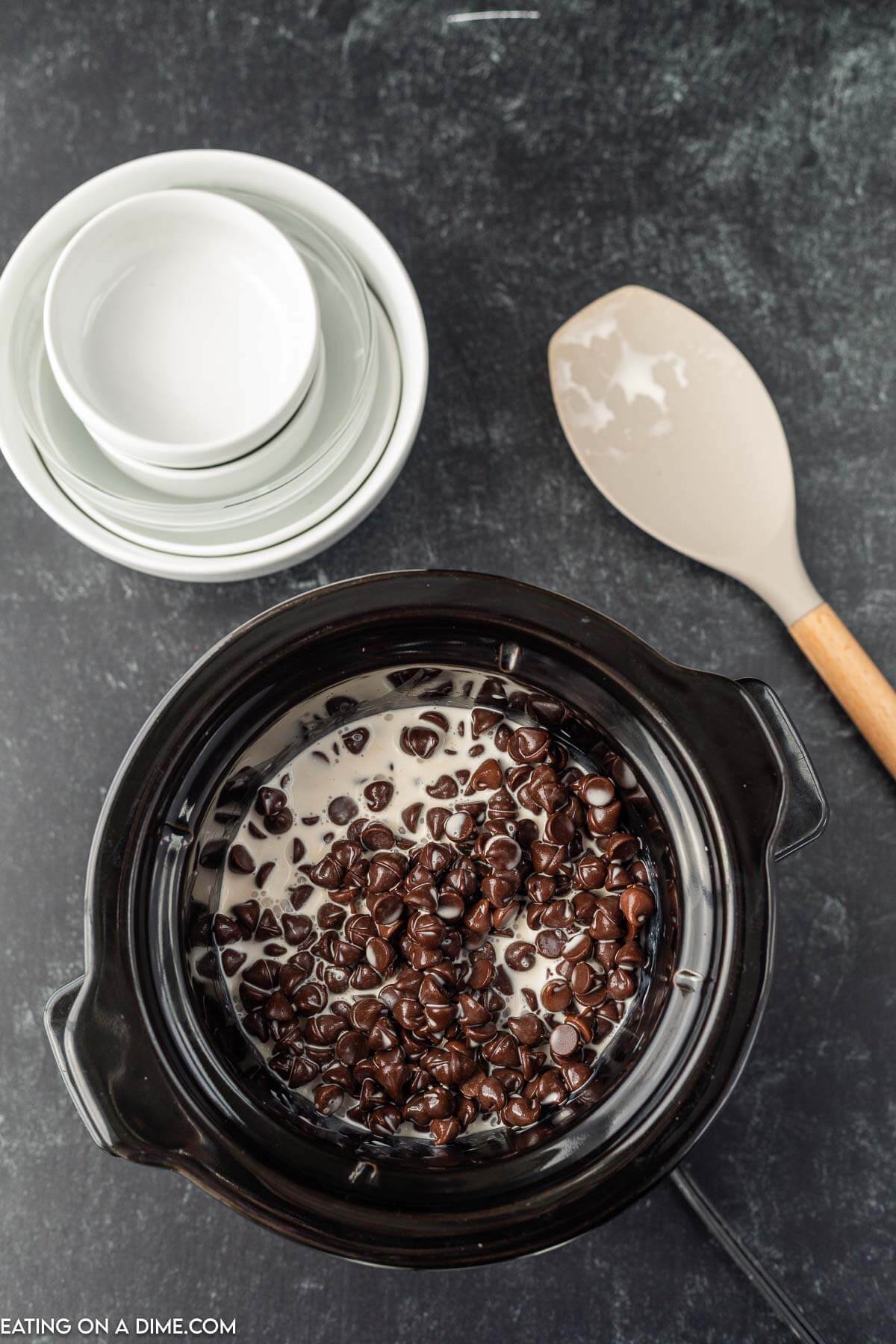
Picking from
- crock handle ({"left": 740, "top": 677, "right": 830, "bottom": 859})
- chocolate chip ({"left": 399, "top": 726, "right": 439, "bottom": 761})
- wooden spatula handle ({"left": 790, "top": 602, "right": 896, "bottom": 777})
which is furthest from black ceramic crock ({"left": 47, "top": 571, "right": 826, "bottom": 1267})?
wooden spatula handle ({"left": 790, "top": 602, "right": 896, "bottom": 777})

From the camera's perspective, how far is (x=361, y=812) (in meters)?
0.93

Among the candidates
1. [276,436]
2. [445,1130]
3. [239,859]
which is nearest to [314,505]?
[276,436]

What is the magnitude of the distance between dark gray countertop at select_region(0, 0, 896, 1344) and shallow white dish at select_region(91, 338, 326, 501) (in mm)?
138

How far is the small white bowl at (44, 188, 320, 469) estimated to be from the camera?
36.0 inches

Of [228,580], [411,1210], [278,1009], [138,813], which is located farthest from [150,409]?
[411,1210]

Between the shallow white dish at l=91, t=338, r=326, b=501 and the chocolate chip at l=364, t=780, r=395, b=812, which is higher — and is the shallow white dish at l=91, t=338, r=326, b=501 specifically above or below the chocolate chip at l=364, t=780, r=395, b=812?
above

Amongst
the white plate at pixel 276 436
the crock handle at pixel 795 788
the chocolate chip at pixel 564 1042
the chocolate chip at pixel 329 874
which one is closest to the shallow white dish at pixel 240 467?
the white plate at pixel 276 436

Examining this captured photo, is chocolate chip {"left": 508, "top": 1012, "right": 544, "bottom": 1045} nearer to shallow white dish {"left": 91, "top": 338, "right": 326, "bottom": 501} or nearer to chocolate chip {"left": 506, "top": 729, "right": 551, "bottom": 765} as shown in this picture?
chocolate chip {"left": 506, "top": 729, "right": 551, "bottom": 765}

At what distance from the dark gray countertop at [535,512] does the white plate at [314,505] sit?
0.31ft

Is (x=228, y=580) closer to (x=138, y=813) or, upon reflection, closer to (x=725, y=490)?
(x=138, y=813)

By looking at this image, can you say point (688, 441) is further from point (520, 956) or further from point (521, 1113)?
point (521, 1113)

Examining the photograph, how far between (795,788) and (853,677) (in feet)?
0.83

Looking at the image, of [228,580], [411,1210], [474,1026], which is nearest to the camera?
[411,1210]

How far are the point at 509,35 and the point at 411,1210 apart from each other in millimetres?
1151
